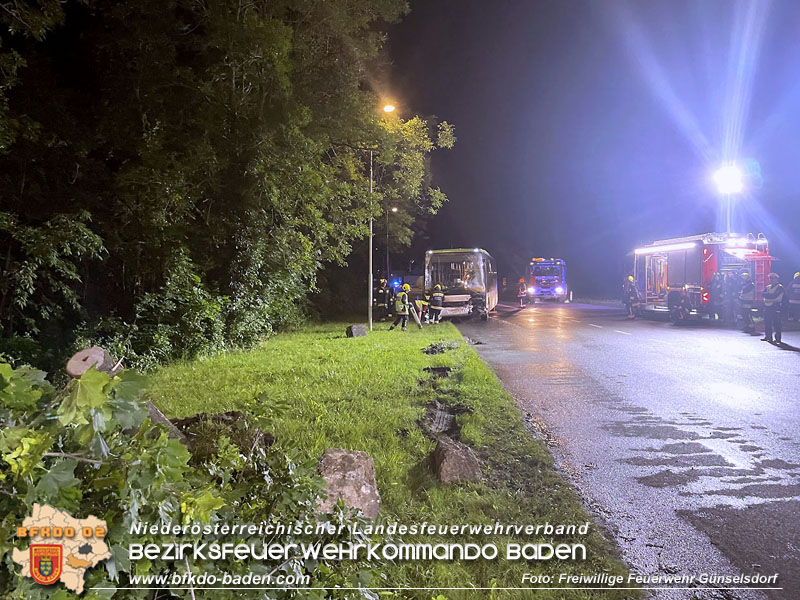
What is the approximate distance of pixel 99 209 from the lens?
11.9m

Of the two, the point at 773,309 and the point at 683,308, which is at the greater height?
the point at 773,309

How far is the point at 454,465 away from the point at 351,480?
4.19ft

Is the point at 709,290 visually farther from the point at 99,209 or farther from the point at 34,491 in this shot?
the point at 34,491

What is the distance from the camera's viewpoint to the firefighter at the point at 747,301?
18.7 meters

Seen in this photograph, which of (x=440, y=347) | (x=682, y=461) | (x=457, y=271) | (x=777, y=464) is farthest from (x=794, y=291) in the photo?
(x=682, y=461)

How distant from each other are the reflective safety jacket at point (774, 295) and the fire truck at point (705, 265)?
5.11 m

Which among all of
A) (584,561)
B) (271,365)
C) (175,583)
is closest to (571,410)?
(584,561)

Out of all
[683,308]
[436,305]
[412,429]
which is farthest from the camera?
[436,305]

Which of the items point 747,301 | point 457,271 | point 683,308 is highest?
point 457,271

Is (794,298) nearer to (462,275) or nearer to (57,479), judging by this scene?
(462,275)

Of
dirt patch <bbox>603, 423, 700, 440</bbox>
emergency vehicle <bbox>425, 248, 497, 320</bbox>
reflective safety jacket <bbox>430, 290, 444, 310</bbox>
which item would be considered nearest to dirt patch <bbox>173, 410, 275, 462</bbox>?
dirt patch <bbox>603, 423, 700, 440</bbox>

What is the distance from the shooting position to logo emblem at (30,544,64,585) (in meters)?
1.70

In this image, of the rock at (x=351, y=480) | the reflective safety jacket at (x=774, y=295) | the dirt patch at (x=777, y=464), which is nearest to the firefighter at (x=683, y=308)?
the reflective safety jacket at (x=774, y=295)

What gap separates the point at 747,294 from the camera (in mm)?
18844
